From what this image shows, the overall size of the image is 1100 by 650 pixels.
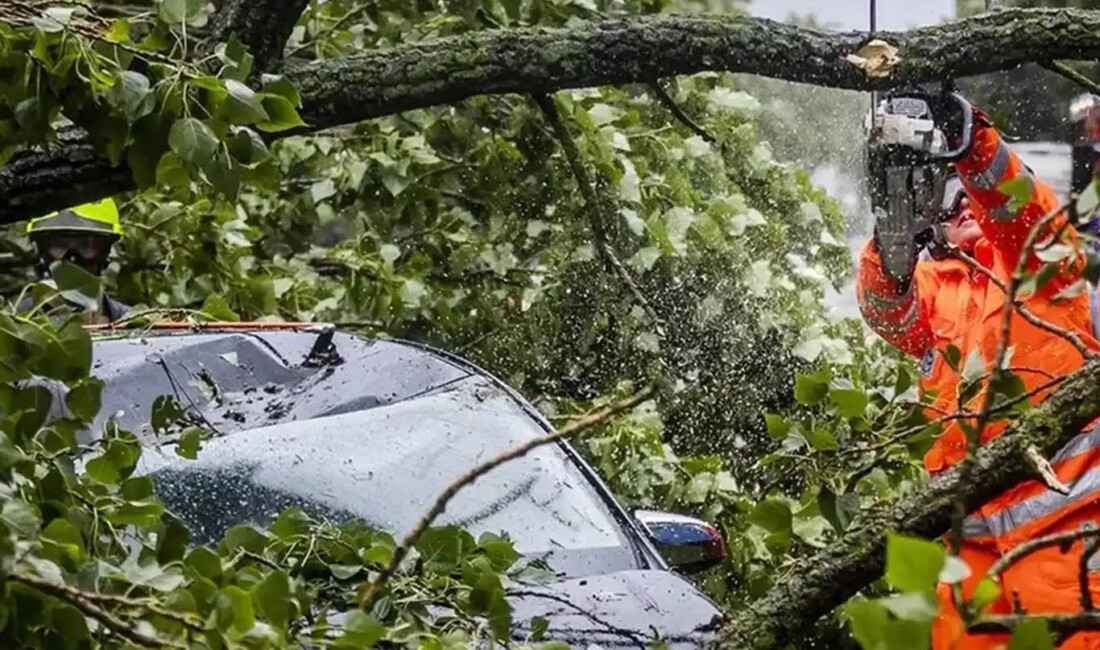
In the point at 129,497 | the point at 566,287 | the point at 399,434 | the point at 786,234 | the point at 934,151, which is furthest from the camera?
the point at 786,234

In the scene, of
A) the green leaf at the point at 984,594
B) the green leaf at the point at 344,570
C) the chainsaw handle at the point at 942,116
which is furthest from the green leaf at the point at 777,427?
the chainsaw handle at the point at 942,116

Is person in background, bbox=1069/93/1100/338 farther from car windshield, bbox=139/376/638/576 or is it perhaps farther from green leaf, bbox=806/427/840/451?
green leaf, bbox=806/427/840/451

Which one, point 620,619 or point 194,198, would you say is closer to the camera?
point 620,619

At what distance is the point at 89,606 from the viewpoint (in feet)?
4.95

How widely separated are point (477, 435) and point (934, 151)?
1190 millimetres

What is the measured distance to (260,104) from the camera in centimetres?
208

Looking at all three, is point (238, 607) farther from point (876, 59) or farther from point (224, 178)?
point (876, 59)

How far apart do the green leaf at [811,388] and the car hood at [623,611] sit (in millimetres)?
595

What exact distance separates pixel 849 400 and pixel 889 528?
200mm

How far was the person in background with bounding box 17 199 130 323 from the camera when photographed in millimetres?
5215

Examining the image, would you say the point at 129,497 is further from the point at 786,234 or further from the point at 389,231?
the point at 786,234

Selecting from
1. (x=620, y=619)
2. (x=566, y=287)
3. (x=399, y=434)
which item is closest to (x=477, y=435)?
(x=399, y=434)

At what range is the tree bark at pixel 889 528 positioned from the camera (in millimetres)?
2000

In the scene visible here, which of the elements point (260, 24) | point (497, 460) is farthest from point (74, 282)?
point (260, 24)
